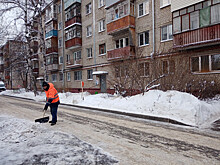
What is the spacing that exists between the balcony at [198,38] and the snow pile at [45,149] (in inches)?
405

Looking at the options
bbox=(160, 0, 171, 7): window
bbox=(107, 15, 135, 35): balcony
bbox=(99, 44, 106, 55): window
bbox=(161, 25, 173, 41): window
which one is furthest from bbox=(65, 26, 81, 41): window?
bbox=(161, 25, 173, 41): window

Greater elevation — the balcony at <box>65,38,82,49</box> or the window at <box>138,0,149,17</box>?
the window at <box>138,0,149,17</box>

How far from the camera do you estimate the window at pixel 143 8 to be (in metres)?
15.7

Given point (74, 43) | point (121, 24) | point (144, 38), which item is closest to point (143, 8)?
point (121, 24)

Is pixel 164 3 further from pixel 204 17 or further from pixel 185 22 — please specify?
pixel 204 17

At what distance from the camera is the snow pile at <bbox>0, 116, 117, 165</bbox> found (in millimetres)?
3293

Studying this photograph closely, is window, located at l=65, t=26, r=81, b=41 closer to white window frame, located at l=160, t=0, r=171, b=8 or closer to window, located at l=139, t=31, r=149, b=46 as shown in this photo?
window, located at l=139, t=31, r=149, b=46

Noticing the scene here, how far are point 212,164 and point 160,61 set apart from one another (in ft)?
24.3

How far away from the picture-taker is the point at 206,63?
11.8m

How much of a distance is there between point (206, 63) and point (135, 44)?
22.3 feet

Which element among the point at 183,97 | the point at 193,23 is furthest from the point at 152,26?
the point at 183,97

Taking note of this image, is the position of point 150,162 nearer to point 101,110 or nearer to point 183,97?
point 183,97

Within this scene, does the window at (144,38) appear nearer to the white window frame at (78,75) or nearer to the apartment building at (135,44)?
the apartment building at (135,44)

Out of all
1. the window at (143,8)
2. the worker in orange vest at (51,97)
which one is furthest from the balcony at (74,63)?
the worker in orange vest at (51,97)
